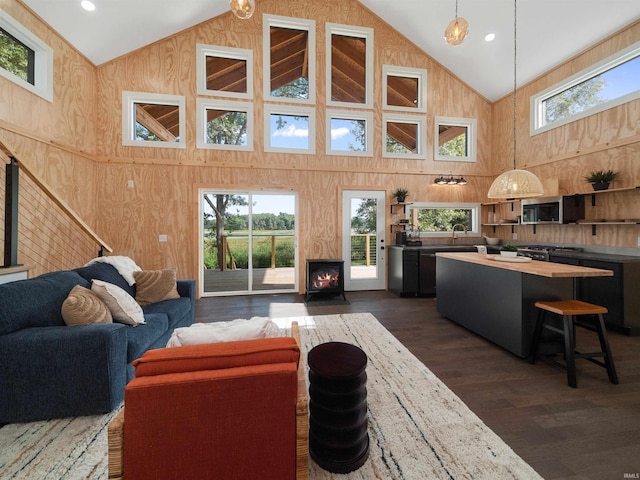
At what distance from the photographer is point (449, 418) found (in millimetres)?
1911

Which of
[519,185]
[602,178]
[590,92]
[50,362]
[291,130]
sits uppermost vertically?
[590,92]

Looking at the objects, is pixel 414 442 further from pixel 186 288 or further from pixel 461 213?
pixel 461 213

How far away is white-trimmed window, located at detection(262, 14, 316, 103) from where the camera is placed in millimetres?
5527

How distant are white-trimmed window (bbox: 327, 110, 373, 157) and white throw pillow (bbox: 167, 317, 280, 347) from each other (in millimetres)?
4876

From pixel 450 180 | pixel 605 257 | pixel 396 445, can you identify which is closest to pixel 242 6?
pixel 396 445

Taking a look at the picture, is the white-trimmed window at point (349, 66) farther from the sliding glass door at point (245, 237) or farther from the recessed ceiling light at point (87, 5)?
the recessed ceiling light at point (87, 5)

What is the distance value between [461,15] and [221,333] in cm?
637

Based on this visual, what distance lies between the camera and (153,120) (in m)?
5.38

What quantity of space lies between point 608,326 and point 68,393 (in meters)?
5.76

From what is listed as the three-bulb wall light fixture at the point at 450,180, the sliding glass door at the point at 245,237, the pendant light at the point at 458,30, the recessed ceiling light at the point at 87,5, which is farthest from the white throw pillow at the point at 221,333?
the three-bulb wall light fixture at the point at 450,180

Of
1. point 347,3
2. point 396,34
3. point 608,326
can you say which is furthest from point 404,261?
point 347,3

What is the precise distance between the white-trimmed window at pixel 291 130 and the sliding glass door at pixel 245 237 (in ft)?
3.22

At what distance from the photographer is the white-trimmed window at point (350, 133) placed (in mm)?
5809

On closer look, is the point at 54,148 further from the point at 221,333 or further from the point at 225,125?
the point at 221,333
